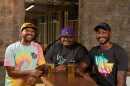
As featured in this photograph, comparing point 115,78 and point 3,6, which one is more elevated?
point 3,6

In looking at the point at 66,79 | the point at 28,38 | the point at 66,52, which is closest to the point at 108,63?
the point at 66,79

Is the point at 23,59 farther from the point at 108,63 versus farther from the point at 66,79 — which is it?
the point at 108,63

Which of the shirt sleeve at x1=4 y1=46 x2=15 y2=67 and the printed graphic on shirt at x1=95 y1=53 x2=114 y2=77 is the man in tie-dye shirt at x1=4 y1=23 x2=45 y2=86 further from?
the printed graphic on shirt at x1=95 y1=53 x2=114 y2=77

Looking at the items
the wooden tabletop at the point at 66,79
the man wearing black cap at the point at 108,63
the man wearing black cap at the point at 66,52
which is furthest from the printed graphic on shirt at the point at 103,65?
the man wearing black cap at the point at 66,52

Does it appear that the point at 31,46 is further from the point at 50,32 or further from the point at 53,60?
the point at 50,32

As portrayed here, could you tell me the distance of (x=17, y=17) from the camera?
9188mm

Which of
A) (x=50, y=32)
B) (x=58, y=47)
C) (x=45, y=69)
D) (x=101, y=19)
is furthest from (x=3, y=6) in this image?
(x=50, y=32)

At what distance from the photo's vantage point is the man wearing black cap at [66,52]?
5.29 m

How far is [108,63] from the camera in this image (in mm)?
4930

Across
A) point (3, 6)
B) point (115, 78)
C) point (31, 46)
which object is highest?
point (3, 6)

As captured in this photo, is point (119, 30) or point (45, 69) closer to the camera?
point (45, 69)

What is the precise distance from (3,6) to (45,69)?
453cm

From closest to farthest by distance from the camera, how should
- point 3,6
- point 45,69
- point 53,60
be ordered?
point 45,69 → point 53,60 → point 3,6

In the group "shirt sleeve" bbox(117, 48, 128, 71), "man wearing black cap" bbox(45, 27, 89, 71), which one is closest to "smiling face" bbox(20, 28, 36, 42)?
"man wearing black cap" bbox(45, 27, 89, 71)
